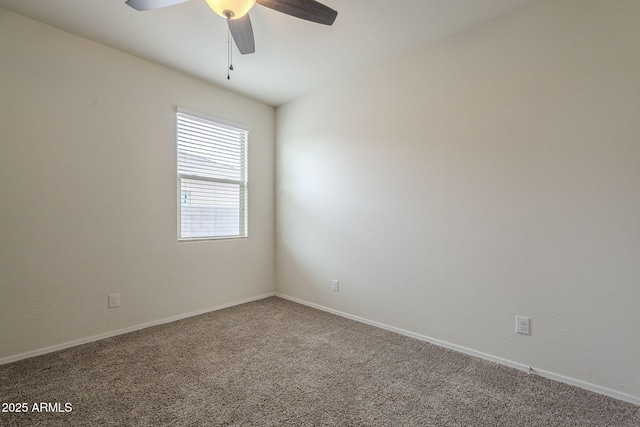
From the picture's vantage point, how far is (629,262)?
180 cm

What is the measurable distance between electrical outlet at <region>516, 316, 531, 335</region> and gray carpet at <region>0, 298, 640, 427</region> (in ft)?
0.91

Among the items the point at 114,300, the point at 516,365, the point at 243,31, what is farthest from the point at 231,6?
the point at 516,365

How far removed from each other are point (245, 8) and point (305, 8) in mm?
340

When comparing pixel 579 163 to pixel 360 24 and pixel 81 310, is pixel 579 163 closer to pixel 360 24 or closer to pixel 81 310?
pixel 360 24

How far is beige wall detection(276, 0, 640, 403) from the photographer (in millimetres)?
1840

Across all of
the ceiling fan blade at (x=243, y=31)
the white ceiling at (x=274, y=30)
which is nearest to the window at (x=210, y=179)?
the white ceiling at (x=274, y=30)

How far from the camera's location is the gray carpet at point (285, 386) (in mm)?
1641

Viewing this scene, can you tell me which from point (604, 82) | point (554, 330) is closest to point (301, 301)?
point (554, 330)

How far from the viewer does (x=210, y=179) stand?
11.2 feet

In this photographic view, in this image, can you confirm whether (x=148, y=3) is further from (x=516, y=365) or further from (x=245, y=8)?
(x=516, y=365)

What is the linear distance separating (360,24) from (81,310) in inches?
126

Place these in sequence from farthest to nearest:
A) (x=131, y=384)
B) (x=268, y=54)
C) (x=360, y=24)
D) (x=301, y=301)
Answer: (x=301, y=301), (x=268, y=54), (x=360, y=24), (x=131, y=384)

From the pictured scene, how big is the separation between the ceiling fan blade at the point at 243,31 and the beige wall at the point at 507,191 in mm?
1394

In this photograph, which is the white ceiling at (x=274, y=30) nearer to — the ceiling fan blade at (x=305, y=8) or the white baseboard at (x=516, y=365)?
the ceiling fan blade at (x=305, y=8)
